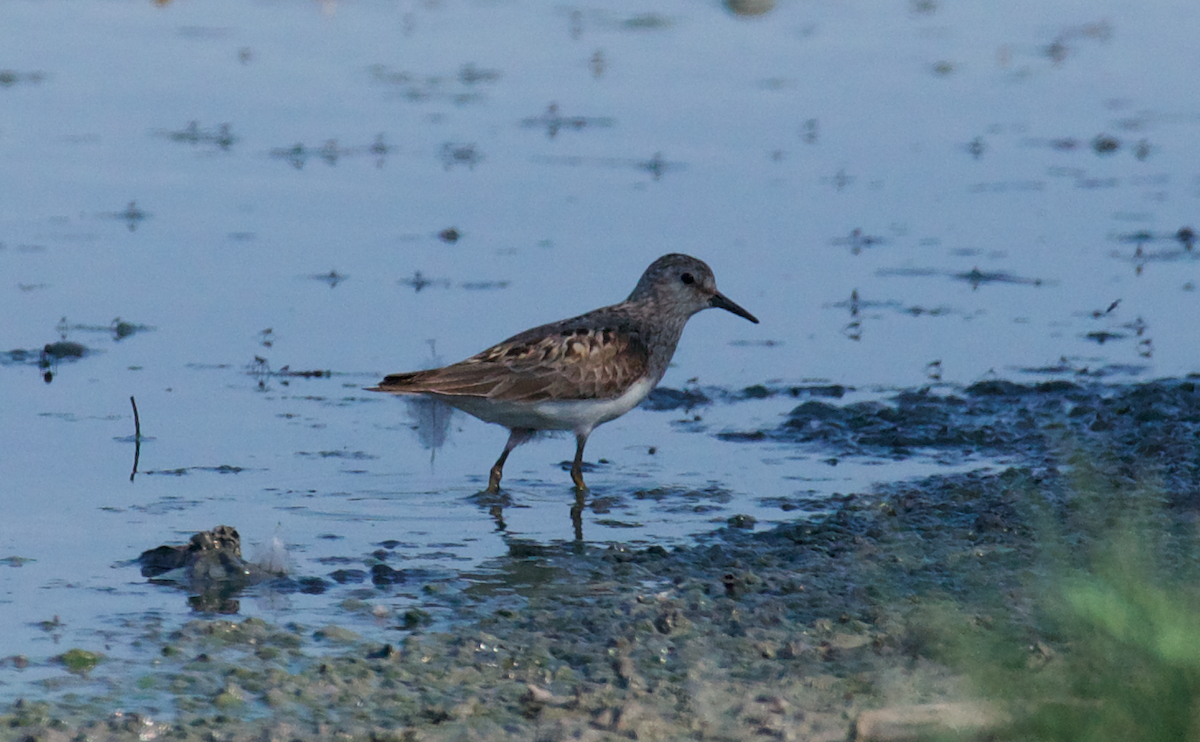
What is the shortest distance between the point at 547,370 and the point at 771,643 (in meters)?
2.78

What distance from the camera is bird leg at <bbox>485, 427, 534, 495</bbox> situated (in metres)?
9.00

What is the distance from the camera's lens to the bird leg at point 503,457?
29.5 feet

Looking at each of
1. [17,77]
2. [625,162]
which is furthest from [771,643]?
[17,77]

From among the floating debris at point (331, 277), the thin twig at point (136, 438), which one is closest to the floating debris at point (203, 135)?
the floating debris at point (331, 277)

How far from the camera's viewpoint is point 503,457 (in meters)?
9.09

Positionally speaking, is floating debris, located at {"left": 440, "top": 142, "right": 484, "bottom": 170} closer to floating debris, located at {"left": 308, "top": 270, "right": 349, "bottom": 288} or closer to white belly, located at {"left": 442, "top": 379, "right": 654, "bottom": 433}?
floating debris, located at {"left": 308, "top": 270, "right": 349, "bottom": 288}

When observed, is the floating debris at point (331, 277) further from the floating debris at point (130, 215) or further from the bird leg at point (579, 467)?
the bird leg at point (579, 467)

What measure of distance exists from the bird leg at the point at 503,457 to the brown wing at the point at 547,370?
34 cm

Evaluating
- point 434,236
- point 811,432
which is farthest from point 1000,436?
point 434,236

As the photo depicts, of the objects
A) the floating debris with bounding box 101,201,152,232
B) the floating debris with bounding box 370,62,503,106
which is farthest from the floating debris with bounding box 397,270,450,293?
the floating debris with bounding box 370,62,503,106

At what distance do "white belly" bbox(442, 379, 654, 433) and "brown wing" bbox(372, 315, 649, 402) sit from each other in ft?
0.14

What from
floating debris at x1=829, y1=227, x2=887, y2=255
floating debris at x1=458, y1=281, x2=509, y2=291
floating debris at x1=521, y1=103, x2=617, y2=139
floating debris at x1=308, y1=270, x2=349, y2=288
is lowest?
floating debris at x1=458, y1=281, x2=509, y2=291

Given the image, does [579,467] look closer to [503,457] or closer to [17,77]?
[503,457]

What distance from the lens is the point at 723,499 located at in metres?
8.87
